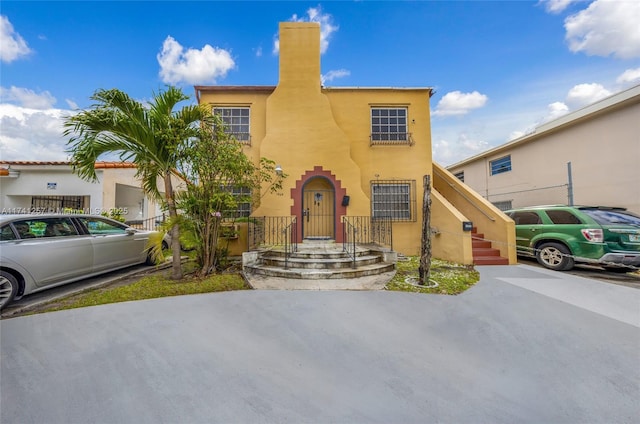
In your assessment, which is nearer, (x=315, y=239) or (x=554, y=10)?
(x=554, y=10)

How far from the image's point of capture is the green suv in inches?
227

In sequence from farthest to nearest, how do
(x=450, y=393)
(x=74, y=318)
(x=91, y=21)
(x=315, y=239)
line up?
1. (x=315, y=239)
2. (x=91, y=21)
3. (x=74, y=318)
4. (x=450, y=393)

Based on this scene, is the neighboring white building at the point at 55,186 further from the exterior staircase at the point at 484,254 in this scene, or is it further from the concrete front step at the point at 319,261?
the exterior staircase at the point at 484,254

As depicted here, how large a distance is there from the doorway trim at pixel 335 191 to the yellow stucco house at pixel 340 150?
0.12ft

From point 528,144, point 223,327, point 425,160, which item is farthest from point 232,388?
point 528,144

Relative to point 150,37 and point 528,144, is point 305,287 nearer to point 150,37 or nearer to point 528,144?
point 150,37

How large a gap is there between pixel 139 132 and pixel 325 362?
5.74 metres

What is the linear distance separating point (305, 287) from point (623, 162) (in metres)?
12.5

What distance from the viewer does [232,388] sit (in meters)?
2.08

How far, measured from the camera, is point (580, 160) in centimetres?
995

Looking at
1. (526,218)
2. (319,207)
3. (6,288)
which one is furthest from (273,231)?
(526,218)

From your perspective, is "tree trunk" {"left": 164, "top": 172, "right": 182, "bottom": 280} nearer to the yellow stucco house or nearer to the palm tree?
the palm tree

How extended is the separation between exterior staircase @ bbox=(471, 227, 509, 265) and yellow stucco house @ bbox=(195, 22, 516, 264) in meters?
0.08

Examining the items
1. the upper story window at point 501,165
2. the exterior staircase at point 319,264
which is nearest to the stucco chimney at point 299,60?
the exterior staircase at point 319,264
